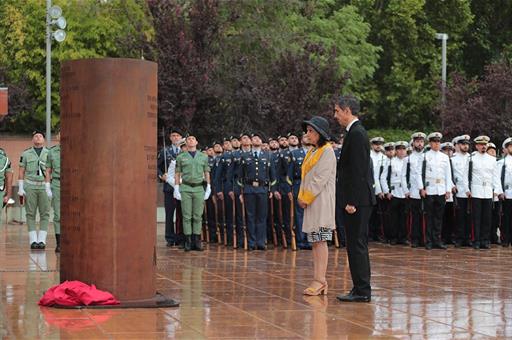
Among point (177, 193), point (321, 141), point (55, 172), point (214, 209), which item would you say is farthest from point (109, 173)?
point (214, 209)

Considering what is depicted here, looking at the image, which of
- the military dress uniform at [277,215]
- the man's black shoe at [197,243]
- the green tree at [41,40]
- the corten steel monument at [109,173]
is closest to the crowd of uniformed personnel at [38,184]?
the man's black shoe at [197,243]

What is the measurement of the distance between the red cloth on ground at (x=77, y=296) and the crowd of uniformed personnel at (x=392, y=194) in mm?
8973

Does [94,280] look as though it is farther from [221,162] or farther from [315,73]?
[315,73]

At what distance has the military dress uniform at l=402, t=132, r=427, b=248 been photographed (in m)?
22.7

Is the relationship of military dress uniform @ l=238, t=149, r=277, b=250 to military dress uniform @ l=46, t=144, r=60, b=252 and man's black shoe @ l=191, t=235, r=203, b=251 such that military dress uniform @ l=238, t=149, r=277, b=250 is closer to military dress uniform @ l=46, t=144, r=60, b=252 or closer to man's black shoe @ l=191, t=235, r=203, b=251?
man's black shoe @ l=191, t=235, r=203, b=251

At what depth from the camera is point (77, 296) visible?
11.9 meters

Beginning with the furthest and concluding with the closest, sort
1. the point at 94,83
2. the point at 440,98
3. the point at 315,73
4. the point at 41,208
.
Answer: the point at 440,98, the point at 315,73, the point at 41,208, the point at 94,83

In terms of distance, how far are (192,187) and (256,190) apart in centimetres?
136

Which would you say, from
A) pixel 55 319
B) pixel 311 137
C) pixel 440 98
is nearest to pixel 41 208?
pixel 311 137

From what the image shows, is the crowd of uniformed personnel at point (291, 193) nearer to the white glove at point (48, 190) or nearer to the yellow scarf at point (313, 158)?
the white glove at point (48, 190)

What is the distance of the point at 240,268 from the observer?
676 inches

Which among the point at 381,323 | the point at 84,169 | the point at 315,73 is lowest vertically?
the point at 381,323

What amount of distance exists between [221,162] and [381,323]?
475 inches

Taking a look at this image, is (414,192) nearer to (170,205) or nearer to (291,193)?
(291,193)
